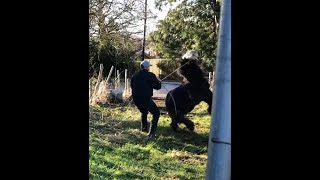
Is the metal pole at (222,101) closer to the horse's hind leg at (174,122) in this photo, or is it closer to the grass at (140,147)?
the grass at (140,147)

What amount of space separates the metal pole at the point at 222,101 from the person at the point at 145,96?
0.65 m

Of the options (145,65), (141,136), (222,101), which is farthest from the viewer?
(141,136)

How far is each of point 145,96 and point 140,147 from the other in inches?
9.1

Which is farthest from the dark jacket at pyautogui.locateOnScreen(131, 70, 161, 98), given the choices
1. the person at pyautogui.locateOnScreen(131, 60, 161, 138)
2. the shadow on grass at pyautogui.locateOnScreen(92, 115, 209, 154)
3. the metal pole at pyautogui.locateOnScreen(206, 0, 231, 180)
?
the metal pole at pyautogui.locateOnScreen(206, 0, 231, 180)

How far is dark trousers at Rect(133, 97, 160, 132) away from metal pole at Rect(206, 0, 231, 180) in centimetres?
69

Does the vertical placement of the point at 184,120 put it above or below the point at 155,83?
below

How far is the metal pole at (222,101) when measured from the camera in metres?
0.86

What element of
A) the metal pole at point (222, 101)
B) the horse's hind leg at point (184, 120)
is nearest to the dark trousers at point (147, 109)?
the horse's hind leg at point (184, 120)

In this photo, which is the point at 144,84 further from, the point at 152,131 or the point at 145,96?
the point at 152,131

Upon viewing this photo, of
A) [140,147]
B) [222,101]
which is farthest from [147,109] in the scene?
[222,101]

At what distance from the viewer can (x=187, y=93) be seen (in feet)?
5.49
